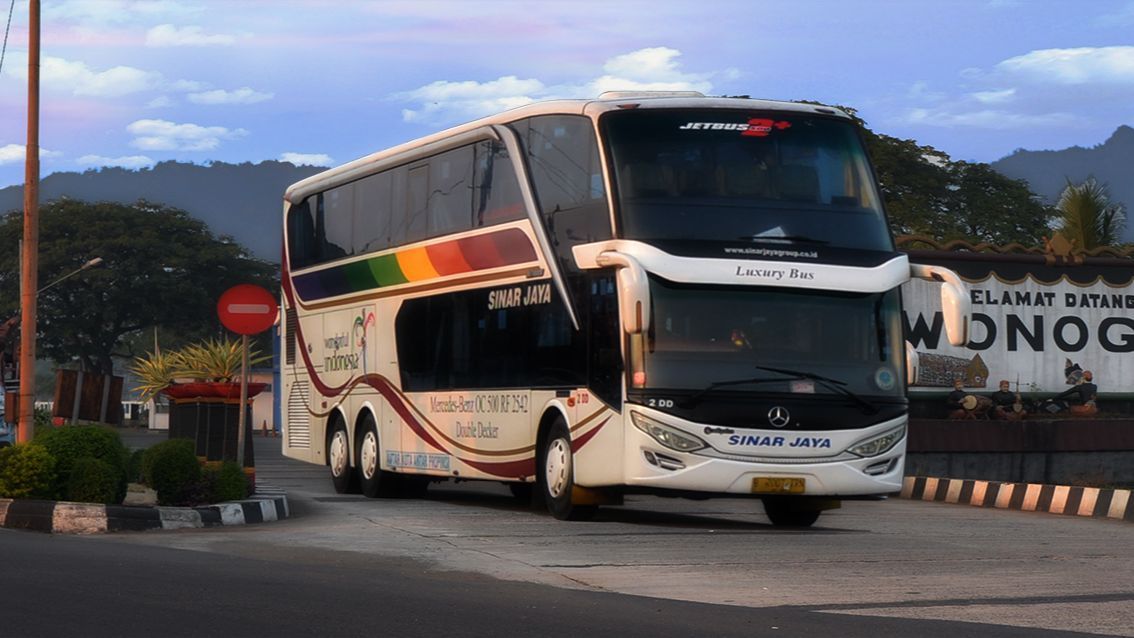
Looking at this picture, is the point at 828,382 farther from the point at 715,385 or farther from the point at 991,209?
the point at 991,209

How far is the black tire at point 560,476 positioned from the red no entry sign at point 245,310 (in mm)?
3384

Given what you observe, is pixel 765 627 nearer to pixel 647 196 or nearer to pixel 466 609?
pixel 466 609

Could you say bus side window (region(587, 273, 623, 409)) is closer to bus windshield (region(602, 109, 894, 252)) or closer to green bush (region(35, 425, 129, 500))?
bus windshield (region(602, 109, 894, 252))

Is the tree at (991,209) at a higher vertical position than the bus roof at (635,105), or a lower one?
higher

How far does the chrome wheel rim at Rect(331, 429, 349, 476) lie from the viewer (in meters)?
22.4

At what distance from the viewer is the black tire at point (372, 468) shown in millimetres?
21266

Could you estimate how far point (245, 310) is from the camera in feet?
60.0

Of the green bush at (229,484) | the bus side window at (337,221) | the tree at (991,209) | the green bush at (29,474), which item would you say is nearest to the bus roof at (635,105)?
the bus side window at (337,221)

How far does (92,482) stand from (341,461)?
7.65 metres

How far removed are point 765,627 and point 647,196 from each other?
736 cm

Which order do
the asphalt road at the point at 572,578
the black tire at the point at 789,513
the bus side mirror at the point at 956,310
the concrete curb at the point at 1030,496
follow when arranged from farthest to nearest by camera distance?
1. the concrete curb at the point at 1030,496
2. the black tire at the point at 789,513
3. the bus side mirror at the point at 956,310
4. the asphalt road at the point at 572,578

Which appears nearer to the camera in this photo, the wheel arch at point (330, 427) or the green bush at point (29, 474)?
the green bush at point (29, 474)

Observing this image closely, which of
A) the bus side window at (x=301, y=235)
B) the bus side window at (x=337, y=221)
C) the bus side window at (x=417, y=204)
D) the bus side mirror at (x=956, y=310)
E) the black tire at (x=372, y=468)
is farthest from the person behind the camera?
the bus side window at (x=301, y=235)

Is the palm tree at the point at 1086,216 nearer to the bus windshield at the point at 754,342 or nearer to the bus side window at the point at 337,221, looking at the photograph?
the bus side window at the point at 337,221
